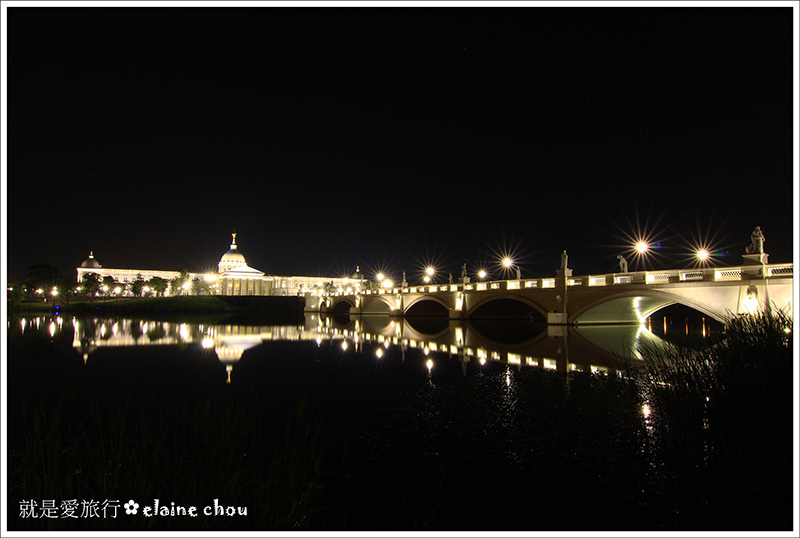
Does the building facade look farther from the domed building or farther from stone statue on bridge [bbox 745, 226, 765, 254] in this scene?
stone statue on bridge [bbox 745, 226, 765, 254]

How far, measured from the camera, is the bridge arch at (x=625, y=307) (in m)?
33.7

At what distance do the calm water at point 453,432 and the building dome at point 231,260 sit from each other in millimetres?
152999

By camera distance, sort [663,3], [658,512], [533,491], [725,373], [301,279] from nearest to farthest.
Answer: [658,512] → [533,491] → [663,3] → [725,373] → [301,279]

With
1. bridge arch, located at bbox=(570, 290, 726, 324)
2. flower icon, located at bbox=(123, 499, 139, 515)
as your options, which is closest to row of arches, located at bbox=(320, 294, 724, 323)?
bridge arch, located at bbox=(570, 290, 726, 324)

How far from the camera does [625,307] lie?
133ft

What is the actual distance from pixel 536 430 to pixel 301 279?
164594 millimetres

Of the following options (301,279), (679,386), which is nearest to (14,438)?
(679,386)

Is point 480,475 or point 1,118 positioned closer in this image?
point 1,118

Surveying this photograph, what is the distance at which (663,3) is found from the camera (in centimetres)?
699

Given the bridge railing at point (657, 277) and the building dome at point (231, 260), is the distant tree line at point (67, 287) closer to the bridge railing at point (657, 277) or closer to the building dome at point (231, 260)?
the building dome at point (231, 260)

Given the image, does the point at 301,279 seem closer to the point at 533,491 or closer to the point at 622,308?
the point at 622,308

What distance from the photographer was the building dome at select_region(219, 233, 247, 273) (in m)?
166

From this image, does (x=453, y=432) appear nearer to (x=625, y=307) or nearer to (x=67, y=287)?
(x=625, y=307)

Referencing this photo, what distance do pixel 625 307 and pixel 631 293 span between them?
6604mm
